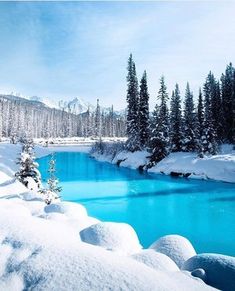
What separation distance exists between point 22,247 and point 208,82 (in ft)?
223

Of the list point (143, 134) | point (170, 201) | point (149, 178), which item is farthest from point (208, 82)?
point (170, 201)

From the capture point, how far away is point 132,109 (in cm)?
5250

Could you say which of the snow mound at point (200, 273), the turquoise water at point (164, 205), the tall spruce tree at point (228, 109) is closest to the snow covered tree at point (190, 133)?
the tall spruce tree at point (228, 109)

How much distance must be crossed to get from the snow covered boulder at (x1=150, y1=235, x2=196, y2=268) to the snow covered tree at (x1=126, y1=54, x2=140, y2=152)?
39473 millimetres

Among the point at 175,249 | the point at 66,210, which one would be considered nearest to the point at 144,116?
the point at 66,210

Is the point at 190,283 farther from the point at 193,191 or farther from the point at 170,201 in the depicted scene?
the point at 193,191

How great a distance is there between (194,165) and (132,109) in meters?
18.7

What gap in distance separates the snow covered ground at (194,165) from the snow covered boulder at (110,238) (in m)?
25.8

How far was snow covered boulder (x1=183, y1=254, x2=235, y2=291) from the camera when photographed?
610 cm

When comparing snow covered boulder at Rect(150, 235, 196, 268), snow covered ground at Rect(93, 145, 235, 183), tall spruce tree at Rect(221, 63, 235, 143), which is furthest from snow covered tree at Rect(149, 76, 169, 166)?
snow covered boulder at Rect(150, 235, 196, 268)

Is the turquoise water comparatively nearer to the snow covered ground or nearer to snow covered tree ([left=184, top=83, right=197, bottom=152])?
the snow covered ground

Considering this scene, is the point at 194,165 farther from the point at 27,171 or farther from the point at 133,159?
the point at 27,171

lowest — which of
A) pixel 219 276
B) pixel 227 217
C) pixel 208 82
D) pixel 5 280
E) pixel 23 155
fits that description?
pixel 227 217

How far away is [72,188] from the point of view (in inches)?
1153
